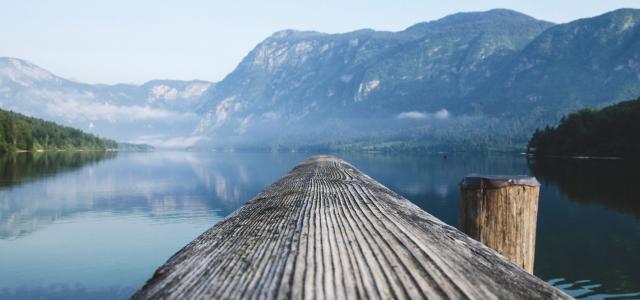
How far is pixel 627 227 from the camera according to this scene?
24.4m

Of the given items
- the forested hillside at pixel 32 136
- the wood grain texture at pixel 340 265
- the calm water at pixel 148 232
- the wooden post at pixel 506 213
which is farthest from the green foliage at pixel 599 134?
the forested hillside at pixel 32 136

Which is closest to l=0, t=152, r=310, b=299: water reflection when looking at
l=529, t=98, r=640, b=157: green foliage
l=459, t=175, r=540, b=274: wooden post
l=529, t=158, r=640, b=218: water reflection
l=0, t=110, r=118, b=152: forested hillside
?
l=459, t=175, r=540, b=274: wooden post

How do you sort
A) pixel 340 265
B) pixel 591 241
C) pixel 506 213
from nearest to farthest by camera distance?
pixel 340 265
pixel 506 213
pixel 591 241

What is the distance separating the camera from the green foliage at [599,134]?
92.5m

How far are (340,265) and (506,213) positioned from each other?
2.71m

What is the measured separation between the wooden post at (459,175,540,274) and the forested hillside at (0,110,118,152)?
5471 inches

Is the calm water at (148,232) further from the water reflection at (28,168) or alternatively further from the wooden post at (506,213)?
the wooden post at (506,213)

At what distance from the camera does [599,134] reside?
102688mm

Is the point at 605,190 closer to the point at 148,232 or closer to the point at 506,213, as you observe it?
the point at 148,232

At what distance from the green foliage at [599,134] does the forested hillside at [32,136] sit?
456ft

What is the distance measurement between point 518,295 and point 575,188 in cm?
4521

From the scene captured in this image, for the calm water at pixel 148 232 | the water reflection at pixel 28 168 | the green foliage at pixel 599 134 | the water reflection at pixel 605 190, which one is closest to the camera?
the calm water at pixel 148 232

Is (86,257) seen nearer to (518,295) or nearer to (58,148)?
(518,295)

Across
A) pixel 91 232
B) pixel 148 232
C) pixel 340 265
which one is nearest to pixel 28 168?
pixel 91 232
